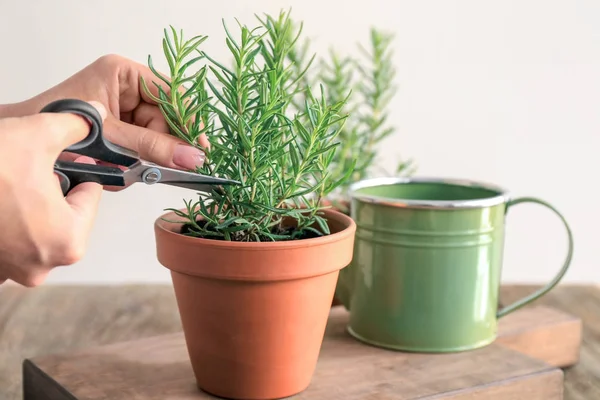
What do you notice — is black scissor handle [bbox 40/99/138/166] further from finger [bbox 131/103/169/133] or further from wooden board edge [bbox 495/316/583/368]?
wooden board edge [bbox 495/316/583/368]

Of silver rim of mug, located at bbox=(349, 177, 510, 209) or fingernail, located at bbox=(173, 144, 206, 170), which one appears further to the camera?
silver rim of mug, located at bbox=(349, 177, 510, 209)

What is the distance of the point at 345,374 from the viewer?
2.37ft

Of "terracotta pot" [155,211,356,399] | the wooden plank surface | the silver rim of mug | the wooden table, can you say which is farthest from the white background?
"terracotta pot" [155,211,356,399]

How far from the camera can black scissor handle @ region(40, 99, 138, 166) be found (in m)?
0.58

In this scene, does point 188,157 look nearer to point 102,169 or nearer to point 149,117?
point 102,169

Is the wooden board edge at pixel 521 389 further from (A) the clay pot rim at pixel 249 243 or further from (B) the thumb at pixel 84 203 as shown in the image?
(B) the thumb at pixel 84 203

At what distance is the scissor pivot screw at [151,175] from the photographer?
0.62 metres

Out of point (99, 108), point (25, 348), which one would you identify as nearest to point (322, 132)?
point (99, 108)

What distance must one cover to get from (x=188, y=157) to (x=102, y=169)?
79mm

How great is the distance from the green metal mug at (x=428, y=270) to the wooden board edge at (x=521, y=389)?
8 centimetres

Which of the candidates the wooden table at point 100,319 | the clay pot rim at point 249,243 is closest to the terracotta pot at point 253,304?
the clay pot rim at point 249,243

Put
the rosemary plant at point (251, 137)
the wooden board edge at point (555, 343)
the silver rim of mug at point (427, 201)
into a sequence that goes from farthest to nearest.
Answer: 1. the wooden board edge at point (555, 343)
2. the silver rim of mug at point (427, 201)
3. the rosemary plant at point (251, 137)

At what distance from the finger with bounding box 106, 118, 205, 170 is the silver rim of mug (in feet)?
0.69

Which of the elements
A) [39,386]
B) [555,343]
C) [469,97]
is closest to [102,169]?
[39,386]
